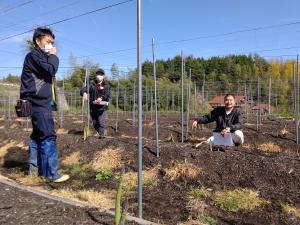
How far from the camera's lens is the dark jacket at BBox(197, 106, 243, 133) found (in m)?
5.95

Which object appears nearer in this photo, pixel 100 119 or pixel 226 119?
pixel 226 119

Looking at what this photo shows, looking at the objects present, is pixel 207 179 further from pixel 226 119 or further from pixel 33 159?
pixel 33 159

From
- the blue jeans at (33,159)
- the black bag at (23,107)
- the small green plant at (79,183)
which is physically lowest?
the small green plant at (79,183)

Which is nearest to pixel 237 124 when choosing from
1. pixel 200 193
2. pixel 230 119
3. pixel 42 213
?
pixel 230 119

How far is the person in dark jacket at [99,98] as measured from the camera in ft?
24.6

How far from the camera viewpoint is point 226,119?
19.9ft

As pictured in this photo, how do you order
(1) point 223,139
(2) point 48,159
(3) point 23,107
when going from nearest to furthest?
(3) point 23,107
(2) point 48,159
(1) point 223,139

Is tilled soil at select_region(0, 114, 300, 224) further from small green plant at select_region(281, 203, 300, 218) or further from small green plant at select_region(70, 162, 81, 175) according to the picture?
small green plant at select_region(70, 162, 81, 175)

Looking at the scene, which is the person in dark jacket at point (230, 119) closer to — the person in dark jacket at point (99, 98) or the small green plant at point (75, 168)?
the small green plant at point (75, 168)

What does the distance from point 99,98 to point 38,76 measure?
2.76 meters

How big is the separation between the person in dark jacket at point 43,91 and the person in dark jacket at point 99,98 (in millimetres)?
2649

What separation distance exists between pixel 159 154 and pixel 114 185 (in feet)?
3.14

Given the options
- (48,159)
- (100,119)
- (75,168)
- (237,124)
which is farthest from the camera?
(100,119)

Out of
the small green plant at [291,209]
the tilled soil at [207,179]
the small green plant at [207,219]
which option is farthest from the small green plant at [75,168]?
the small green plant at [291,209]
